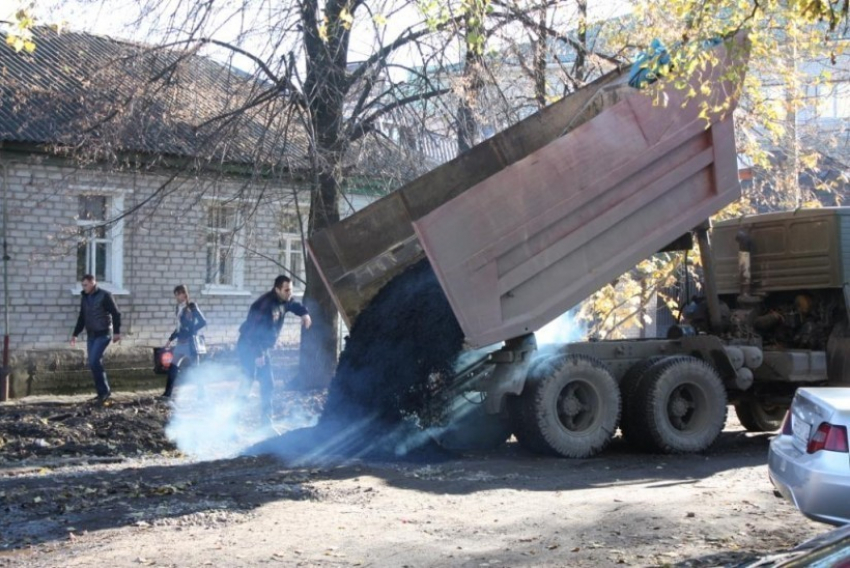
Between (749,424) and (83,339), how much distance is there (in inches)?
433

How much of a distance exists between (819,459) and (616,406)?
4.08m

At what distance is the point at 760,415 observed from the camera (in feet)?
41.0

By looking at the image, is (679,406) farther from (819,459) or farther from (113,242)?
(113,242)

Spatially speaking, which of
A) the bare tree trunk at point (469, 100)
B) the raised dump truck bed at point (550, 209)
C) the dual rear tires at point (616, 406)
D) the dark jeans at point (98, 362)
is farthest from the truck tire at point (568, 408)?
the dark jeans at point (98, 362)

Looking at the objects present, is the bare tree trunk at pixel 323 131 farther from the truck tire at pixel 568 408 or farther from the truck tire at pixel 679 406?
the truck tire at pixel 679 406

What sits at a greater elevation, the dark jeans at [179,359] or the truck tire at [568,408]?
the dark jeans at [179,359]

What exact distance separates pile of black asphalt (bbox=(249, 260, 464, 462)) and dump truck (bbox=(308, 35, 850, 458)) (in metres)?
0.30

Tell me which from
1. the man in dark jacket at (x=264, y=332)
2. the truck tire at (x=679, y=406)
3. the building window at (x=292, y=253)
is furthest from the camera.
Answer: the building window at (x=292, y=253)

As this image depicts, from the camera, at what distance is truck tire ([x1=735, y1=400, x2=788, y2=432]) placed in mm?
12430

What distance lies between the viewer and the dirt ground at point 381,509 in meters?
6.35

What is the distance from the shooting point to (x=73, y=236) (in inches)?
565

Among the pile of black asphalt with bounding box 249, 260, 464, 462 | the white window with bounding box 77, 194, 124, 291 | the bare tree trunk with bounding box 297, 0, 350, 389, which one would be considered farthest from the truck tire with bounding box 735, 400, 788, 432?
the white window with bounding box 77, 194, 124, 291

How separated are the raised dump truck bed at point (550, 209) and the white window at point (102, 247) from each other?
7949 millimetres

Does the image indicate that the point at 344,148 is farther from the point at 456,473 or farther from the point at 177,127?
the point at 456,473
